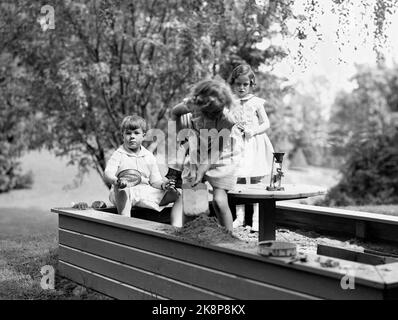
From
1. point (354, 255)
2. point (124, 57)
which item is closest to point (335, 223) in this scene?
point (354, 255)

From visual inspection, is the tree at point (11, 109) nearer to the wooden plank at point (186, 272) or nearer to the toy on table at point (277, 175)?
the wooden plank at point (186, 272)

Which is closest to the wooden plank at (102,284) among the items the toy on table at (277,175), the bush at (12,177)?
the toy on table at (277,175)

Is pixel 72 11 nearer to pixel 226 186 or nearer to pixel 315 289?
pixel 226 186

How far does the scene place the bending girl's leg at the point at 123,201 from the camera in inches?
184

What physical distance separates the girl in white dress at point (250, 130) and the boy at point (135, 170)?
2.77 feet

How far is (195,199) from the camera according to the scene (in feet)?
12.4

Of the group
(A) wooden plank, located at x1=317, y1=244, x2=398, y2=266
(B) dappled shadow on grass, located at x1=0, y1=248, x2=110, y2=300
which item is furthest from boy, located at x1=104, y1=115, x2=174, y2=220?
(A) wooden plank, located at x1=317, y1=244, x2=398, y2=266

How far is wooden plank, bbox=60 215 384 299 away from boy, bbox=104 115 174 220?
641mm

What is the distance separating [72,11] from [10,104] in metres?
3.25

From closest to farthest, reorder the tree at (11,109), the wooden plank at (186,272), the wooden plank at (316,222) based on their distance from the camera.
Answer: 1. the wooden plank at (186,272)
2. the wooden plank at (316,222)
3. the tree at (11,109)

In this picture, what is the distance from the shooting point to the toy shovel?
372 cm

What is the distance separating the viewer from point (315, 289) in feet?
9.25
